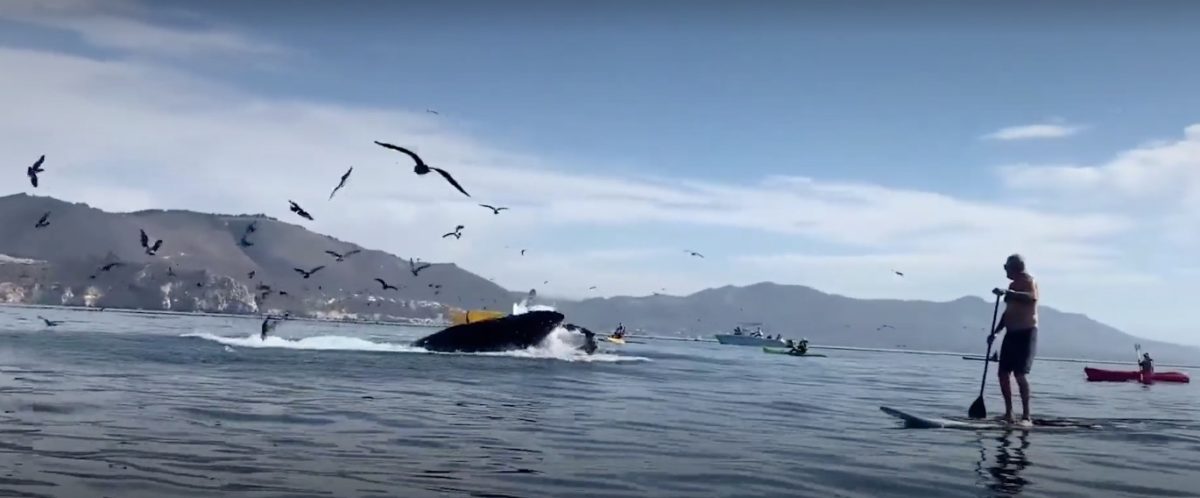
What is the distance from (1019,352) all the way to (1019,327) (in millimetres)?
479

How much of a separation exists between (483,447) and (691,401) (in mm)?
10742

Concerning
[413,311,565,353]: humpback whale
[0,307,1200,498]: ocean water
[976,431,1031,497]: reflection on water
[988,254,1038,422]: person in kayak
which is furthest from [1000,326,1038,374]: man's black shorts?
[413,311,565,353]: humpback whale

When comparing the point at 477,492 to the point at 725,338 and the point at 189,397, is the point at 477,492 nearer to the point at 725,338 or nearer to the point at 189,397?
the point at 189,397

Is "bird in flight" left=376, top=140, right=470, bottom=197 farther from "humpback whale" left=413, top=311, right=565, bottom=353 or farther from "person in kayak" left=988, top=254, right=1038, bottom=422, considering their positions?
"humpback whale" left=413, top=311, right=565, bottom=353

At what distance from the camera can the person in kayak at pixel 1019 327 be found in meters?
17.5

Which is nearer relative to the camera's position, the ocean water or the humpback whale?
the ocean water

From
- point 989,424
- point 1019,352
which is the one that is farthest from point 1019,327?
point 989,424

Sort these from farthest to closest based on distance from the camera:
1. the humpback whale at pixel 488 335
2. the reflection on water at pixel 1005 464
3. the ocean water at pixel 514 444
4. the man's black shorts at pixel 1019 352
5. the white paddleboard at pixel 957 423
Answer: the humpback whale at pixel 488 335 < the man's black shorts at pixel 1019 352 < the white paddleboard at pixel 957 423 < the reflection on water at pixel 1005 464 < the ocean water at pixel 514 444

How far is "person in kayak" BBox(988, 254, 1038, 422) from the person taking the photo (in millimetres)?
17547

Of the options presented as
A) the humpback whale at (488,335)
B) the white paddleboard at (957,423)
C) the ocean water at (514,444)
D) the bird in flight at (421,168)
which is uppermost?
the bird in flight at (421,168)

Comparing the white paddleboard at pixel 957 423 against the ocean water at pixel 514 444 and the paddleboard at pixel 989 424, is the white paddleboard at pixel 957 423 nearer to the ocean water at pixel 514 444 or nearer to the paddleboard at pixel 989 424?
the paddleboard at pixel 989 424

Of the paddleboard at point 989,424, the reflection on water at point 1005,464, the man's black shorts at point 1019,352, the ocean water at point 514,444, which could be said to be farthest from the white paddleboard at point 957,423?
the man's black shorts at point 1019,352

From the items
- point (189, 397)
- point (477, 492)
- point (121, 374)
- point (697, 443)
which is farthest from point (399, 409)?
point (121, 374)

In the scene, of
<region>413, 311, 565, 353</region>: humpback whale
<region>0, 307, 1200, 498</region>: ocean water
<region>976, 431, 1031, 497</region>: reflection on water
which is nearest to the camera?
<region>0, 307, 1200, 498</region>: ocean water
